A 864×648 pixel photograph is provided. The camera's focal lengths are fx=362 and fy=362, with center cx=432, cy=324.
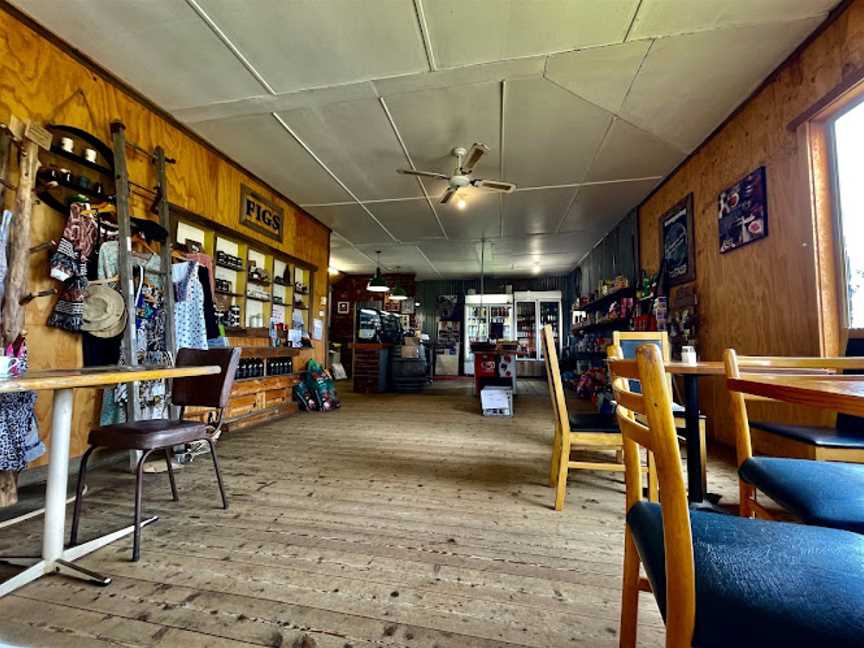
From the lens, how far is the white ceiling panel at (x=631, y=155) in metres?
3.53

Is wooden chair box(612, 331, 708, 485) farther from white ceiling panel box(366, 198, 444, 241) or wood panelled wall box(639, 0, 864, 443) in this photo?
white ceiling panel box(366, 198, 444, 241)

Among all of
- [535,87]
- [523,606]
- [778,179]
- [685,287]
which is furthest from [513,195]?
[523,606]

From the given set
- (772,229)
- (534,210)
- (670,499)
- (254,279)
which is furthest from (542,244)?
(670,499)

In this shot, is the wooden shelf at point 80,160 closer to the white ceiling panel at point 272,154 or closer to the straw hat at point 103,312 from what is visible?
the straw hat at point 103,312

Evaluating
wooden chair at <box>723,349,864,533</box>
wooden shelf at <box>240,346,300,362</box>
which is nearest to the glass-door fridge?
wooden shelf at <box>240,346,300,362</box>

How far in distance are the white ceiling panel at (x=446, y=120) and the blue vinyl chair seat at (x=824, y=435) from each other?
2972 mm

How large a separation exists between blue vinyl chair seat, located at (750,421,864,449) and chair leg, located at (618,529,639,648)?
1.38 meters

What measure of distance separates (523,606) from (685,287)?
12.8ft

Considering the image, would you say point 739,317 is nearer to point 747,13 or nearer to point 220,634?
point 747,13

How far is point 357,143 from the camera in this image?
3.71m

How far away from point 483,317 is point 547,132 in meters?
7.25

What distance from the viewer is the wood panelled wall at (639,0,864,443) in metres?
2.35

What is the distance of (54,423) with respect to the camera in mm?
1436

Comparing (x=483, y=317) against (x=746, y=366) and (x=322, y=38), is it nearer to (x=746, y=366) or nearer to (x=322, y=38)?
(x=322, y=38)
